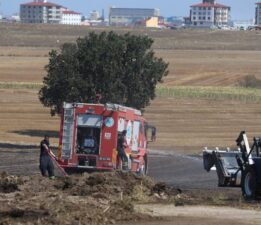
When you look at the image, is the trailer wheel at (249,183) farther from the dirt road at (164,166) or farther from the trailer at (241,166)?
the dirt road at (164,166)

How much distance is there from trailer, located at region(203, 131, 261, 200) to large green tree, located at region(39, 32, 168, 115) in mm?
25325

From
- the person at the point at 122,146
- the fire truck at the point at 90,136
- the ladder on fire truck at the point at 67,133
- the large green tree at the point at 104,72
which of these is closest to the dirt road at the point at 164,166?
the person at the point at 122,146

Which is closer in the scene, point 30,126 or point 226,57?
point 30,126

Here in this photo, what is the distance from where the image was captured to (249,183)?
25.7 metres

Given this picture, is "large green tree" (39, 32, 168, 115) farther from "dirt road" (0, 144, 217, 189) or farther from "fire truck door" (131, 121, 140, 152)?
"fire truck door" (131, 121, 140, 152)

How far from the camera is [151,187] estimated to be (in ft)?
84.6

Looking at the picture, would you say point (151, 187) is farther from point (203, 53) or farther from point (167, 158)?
point (203, 53)

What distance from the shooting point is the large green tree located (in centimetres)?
5384

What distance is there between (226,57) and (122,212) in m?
112

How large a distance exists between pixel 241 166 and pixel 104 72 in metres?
28.3

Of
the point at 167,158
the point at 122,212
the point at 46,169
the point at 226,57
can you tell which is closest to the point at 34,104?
the point at 167,158

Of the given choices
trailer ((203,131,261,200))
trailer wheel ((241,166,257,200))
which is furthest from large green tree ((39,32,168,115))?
trailer wheel ((241,166,257,200))

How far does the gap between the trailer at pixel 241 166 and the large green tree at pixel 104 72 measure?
25325mm

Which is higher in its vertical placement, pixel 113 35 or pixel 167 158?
pixel 113 35
